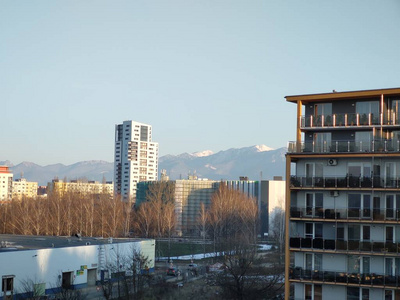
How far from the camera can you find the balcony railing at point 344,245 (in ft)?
69.8

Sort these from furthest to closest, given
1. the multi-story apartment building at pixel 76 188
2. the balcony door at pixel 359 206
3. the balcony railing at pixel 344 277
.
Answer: the multi-story apartment building at pixel 76 188 < the balcony door at pixel 359 206 < the balcony railing at pixel 344 277

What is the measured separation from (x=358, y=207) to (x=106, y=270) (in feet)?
64.1

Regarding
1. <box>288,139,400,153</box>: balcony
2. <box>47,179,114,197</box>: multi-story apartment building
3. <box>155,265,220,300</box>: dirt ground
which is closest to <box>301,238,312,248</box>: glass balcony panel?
<box>288,139,400,153</box>: balcony

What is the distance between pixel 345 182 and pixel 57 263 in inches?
724

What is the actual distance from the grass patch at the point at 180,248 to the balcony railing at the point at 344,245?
4032 centimetres

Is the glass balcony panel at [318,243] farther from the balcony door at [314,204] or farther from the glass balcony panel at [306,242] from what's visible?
the balcony door at [314,204]

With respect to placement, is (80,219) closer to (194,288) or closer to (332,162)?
(194,288)

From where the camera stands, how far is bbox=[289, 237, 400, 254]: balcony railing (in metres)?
21.3

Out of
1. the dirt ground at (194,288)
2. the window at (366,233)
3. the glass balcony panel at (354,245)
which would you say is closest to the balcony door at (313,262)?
the glass balcony panel at (354,245)

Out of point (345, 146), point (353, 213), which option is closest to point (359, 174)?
point (345, 146)

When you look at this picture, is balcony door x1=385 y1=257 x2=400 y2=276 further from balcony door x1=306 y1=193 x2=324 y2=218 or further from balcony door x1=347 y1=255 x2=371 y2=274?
balcony door x1=306 y1=193 x2=324 y2=218

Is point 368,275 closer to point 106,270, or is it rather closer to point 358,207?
point 358,207

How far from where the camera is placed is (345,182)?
2225 cm

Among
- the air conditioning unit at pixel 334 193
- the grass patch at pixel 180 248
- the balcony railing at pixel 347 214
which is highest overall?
the air conditioning unit at pixel 334 193
